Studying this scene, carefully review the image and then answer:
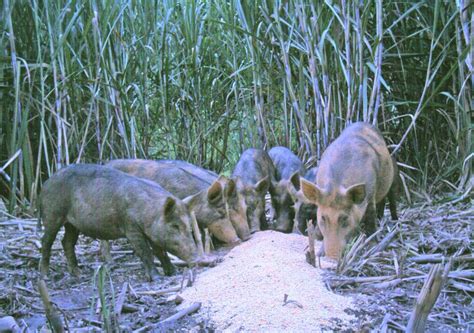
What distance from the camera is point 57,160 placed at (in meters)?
6.63

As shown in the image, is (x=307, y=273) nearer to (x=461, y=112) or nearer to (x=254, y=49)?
(x=461, y=112)

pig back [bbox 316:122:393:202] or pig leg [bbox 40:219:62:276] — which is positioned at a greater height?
pig back [bbox 316:122:393:202]

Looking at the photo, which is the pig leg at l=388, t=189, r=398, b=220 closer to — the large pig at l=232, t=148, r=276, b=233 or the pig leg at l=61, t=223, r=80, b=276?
the large pig at l=232, t=148, r=276, b=233

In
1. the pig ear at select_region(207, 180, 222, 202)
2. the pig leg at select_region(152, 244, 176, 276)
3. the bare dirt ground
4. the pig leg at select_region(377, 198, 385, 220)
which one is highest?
the pig ear at select_region(207, 180, 222, 202)

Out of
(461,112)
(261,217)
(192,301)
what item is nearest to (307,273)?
(192,301)

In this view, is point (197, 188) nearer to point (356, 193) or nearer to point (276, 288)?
point (356, 193)

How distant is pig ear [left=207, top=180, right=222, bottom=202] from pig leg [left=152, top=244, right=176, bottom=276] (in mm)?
809

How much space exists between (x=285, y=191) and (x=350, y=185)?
126 centimetres

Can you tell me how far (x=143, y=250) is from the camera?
194 inches

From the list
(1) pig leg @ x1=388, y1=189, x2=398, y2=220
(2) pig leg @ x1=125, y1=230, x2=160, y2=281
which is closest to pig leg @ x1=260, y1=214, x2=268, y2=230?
(1) pig leg @ x1=388, y1=189, x2=398, y2=220

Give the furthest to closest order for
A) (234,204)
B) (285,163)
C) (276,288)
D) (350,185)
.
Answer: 1. (285,163)
2. (234,204)
3. (350,185)
4. (276,288)

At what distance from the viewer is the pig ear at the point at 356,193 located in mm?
5020

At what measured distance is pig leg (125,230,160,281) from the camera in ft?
15.7

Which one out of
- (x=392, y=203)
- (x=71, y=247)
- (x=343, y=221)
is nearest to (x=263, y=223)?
(x=392, y=203)
